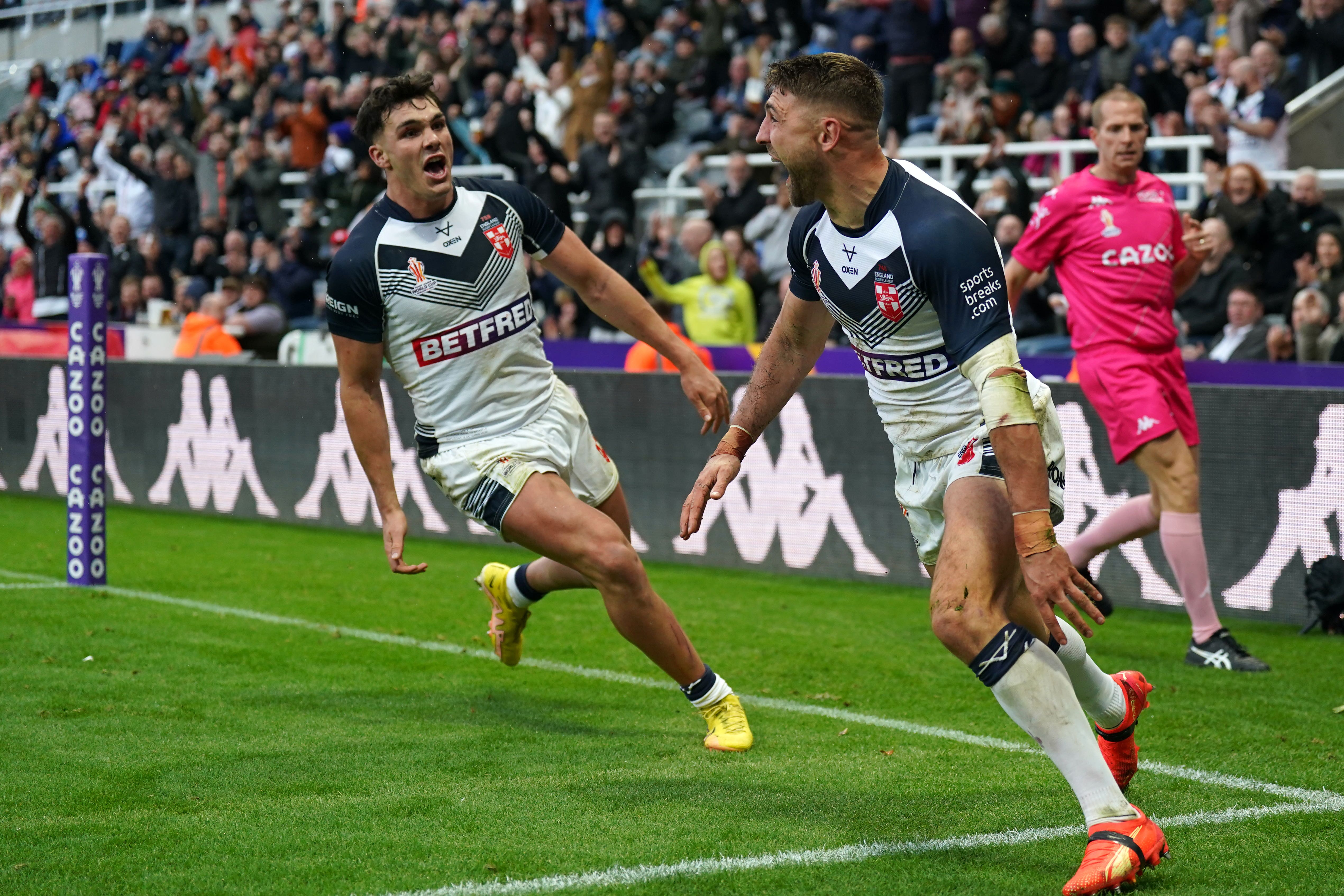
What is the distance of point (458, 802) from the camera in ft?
16.1

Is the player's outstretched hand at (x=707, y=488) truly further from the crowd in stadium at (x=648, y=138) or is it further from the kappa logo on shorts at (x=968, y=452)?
the crowd in stadium at (x=648, y=138)

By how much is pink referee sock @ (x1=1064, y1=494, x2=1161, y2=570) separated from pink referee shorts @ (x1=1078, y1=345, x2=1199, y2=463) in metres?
0.45

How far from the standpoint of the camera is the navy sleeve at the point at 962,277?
407 centimetres

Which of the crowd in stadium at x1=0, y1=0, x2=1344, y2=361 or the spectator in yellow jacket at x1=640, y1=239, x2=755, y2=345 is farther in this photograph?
the spectator in yellow jacket at x1=640, y1=239, x2=755, y2=345

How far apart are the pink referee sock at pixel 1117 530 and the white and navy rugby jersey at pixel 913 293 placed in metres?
3.13

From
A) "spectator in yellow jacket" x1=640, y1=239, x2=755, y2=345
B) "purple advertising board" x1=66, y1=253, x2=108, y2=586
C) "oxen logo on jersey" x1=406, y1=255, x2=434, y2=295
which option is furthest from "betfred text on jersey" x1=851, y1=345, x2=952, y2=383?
"spectator in yellow jacket" x1=640, y1=239, x2=755, y2=345

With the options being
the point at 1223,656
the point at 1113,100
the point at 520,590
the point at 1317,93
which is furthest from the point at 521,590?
the point at 1317,93

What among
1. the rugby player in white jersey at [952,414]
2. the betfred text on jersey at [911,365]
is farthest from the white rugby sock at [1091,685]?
the betfred text on jersey at [911,365]

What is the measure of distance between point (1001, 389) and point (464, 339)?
8.23 ft

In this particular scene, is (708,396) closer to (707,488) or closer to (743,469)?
(707,488)

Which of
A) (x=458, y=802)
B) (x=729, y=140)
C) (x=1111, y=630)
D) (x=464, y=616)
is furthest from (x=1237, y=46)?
(x=458, y=802)

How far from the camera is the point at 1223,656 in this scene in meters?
7.22

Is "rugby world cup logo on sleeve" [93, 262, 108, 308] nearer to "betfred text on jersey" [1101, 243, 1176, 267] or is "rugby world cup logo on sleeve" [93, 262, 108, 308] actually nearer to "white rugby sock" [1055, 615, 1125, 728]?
"betfred text on jersey" [1101, 243, 1176, 267]

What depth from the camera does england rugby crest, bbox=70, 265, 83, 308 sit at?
364 inches
